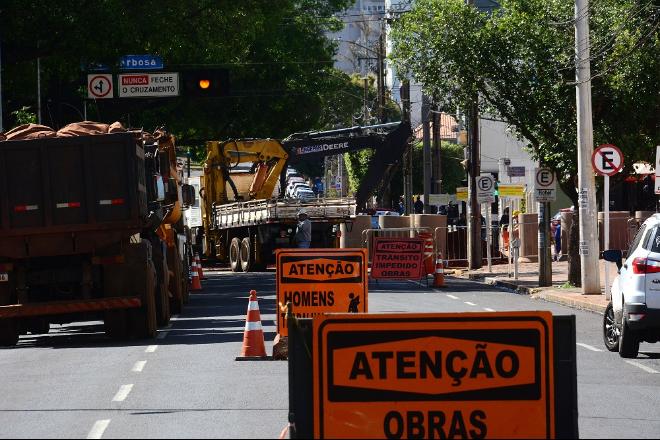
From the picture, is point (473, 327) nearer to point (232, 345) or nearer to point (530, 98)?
point (232, 345)

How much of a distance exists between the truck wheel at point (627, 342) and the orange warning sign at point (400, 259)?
1610 centimetres

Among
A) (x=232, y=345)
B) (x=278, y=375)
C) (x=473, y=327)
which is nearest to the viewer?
(x=473, y=327)

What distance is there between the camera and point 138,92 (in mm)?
37531

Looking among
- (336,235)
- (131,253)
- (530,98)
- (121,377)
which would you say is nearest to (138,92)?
(336,235)

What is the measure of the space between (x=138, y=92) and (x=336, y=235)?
26.5 ft

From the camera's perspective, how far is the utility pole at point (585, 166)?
27.7 metres

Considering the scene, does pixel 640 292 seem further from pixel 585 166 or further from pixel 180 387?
pixel 585 166

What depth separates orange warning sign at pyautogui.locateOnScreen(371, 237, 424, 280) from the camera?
108 ft

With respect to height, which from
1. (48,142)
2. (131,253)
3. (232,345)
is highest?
(48,142)

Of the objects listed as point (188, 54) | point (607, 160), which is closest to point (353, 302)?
point (607, 160)

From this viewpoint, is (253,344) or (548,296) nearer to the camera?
(253,344)

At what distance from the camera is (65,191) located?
19.3 m

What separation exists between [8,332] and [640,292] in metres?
9.26

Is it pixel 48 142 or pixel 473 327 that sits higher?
pixel 48 142
